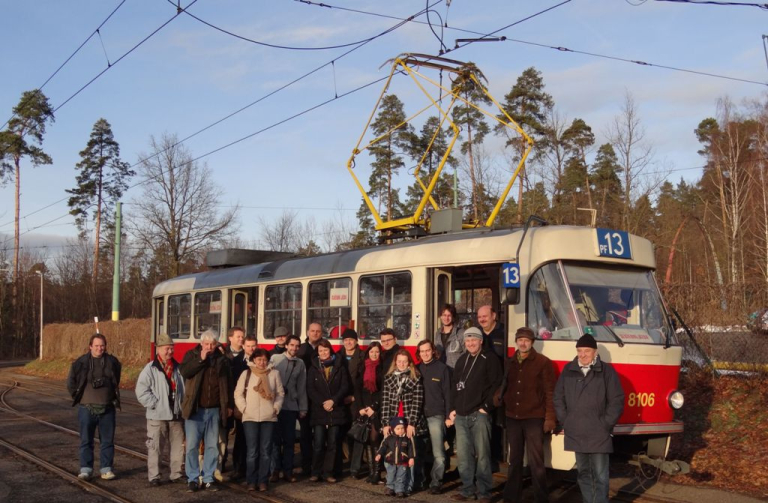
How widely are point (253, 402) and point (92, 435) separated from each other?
230cm

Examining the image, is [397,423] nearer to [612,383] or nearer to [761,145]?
[612,383]

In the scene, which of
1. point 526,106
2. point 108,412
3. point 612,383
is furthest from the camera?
point 526,106

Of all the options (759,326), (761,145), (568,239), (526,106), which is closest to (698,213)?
(761,145)

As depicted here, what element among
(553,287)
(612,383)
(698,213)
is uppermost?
(698,213)

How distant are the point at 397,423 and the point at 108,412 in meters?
3.76

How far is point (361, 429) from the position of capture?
32.9 ft

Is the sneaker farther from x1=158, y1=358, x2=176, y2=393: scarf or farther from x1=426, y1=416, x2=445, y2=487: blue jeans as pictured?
x1=426, y1=416, x2=445, y2=487: blue jeans

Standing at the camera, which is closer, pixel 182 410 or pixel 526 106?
pixel 182 410

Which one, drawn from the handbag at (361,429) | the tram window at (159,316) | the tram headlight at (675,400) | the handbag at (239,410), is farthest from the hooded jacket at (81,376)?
the tram window at (159,316)

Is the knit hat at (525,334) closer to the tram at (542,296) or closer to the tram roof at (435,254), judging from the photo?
the tram at (542,296)

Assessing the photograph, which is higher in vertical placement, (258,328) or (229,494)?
(258,328)

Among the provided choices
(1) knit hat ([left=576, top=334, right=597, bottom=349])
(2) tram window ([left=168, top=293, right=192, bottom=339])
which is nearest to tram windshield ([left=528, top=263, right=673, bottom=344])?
(1) knit hat ([left=576, top=334, right=597, bottom=349])

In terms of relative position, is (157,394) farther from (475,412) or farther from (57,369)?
(57,369)

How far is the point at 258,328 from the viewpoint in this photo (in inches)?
583
